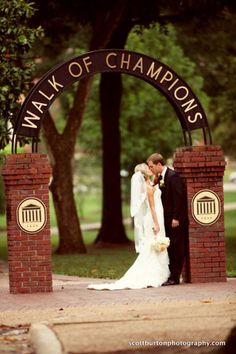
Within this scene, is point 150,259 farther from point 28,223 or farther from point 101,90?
point 101,90

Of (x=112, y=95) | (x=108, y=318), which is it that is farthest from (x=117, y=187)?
(x=108, y=318)

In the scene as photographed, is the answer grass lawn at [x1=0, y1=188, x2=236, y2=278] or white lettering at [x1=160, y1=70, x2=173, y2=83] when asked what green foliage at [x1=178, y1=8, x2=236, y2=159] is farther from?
white lettering at [x1=160, y1=70, x2=173, y2=83]

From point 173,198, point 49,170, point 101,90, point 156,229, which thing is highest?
point 101,90

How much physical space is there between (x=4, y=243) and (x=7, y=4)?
17.2 metres

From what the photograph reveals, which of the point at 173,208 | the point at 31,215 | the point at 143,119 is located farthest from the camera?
the point at 143,119

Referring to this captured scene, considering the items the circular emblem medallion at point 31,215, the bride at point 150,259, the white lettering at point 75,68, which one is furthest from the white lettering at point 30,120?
the bride at point 150,259

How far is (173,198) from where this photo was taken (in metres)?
15.1

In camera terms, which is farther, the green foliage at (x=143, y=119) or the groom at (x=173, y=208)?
the green foliage at (x=143, y=119)

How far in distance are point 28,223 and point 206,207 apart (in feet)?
8.71

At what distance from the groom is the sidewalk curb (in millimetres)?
4554

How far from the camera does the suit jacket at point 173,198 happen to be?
15.0 metres

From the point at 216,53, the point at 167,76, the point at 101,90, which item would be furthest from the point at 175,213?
the point at 216,53

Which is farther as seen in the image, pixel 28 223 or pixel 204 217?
pixel 204 217

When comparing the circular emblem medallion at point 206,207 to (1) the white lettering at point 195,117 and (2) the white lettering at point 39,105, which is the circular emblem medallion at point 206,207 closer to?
(1) the white lettering at point 195,117
